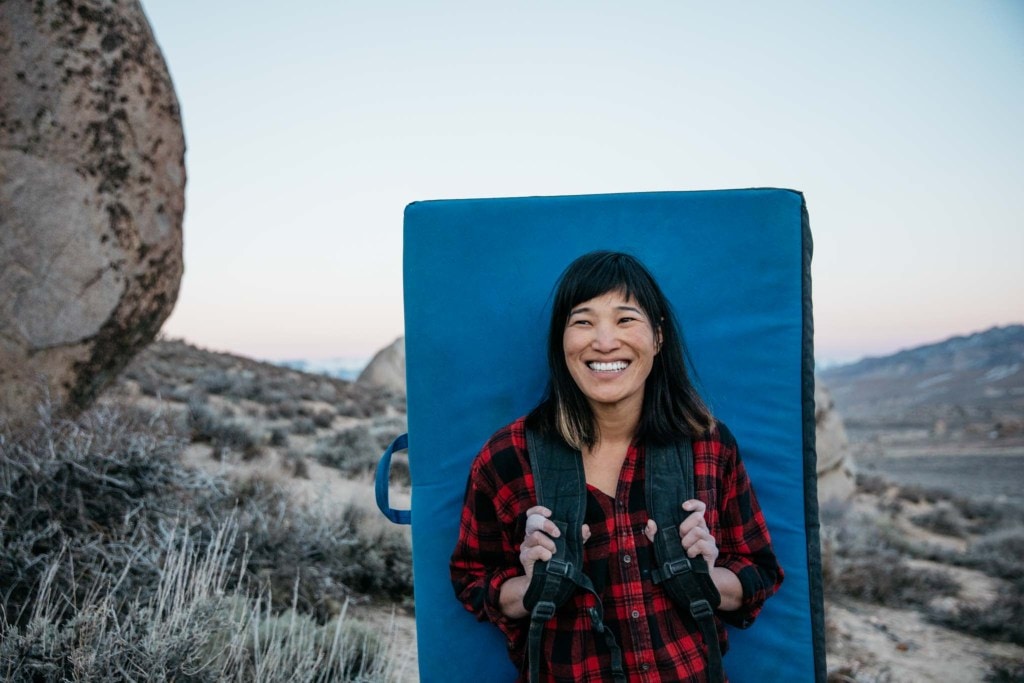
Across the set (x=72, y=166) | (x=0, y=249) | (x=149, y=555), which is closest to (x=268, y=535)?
(x=149, y=555)

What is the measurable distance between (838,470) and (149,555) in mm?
8943

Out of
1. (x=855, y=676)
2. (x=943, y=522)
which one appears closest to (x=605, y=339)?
(x=855, y=676)

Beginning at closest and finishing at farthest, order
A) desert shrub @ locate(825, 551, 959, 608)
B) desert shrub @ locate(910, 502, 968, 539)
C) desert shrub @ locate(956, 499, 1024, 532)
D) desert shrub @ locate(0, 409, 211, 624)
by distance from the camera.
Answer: desert shrub @ locate(0, 409, 211, 624) → desert shrub @ locate(825, 551, 959, 608) → desert shrub @ locate(910, 502, 968, 539) → desert shrub @ locate(956, 499, 1024, 532)

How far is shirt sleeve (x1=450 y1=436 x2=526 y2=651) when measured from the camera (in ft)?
6.18

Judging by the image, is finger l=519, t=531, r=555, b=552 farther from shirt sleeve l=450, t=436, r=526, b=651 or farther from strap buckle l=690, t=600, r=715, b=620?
strap buckle l=690, t=600, r=715, b=620

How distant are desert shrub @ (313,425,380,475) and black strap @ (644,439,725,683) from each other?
6048mm

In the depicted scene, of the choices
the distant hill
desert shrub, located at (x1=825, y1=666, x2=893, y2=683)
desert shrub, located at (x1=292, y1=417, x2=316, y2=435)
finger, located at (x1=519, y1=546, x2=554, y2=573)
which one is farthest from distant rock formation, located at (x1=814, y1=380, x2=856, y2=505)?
the distant hill

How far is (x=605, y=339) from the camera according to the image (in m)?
1.84

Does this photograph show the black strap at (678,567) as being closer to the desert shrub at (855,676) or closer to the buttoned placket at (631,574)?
the buttoned placket at (631,574)

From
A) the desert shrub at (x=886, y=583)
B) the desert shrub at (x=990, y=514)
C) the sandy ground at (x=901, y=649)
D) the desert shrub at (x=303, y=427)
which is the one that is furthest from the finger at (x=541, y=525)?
the desert shrub at (x=990, y=514)

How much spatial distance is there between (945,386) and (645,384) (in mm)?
73394

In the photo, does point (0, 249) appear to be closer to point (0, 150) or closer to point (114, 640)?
point (0, 150)

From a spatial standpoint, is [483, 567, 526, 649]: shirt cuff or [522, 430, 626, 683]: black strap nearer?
[522, 430, 626, 683]: black strap

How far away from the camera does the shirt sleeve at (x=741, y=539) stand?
72.8 inches
